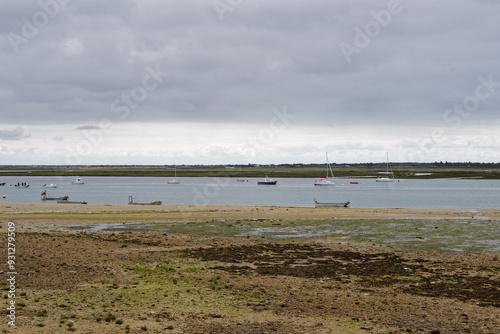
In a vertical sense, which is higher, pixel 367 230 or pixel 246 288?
pixel 246 288

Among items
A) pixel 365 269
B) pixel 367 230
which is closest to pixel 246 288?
pixel 365 269

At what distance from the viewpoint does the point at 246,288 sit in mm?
17766

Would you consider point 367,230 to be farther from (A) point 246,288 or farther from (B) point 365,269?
(A) point 246,288

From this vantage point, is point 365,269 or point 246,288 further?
point 365,269

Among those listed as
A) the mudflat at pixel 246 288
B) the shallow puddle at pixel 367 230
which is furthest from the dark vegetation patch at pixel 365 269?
the shallow puddle at pixel 367 230

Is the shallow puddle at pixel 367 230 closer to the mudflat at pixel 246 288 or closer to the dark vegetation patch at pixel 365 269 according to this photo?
the mudflat at pixel 246 288

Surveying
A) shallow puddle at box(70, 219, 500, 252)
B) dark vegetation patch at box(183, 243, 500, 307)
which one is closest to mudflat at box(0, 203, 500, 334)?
dark vegetation patch at box(183, 243, 500, 307)

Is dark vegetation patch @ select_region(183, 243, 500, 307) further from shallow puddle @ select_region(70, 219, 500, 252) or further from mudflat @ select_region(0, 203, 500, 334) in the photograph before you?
shallow puddle @ select_region(70, 219, 500, 252)

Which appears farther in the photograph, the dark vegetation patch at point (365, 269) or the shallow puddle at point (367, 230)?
the shallow puddle at point (367, 230)

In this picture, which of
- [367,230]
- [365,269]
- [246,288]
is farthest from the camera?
[367,230]

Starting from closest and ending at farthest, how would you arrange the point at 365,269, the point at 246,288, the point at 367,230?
the point at 246,288 < the point at 365,269 < the point at 367,230

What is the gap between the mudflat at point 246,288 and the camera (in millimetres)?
13547

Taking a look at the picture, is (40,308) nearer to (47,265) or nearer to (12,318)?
(12,318)

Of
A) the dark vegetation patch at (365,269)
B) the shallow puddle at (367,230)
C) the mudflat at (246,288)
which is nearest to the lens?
the mudflat at (246,288)
